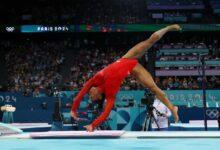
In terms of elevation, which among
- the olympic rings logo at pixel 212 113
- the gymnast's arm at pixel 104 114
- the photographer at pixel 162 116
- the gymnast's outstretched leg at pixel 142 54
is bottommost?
the olympic rings logo at pixel 212 113

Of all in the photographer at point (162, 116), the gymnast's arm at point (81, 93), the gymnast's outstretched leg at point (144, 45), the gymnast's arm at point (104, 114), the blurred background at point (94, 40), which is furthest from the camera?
the blurred background at point (94, 40)

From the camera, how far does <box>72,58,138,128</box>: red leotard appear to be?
17.3 ft

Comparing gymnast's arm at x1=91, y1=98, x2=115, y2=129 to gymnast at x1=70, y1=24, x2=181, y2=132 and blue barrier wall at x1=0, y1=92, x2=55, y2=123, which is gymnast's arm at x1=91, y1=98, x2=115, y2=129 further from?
A: blue barrier wall at x1=0, y1=92, x2=55, y2=123

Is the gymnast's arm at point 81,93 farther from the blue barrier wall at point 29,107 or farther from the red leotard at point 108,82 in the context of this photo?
the blue barrier wall at point 29,107

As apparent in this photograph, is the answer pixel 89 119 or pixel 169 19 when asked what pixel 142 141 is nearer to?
pixel 89 119

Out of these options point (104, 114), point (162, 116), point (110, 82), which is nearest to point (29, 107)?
point (162, 116)

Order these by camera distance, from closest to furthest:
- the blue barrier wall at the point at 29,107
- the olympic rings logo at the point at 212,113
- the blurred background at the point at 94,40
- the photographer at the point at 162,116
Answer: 1. the photographer at the point at 162,116
2. the olympic rings logo at the point at 212,113
3. the blue barrier wall at the point at 29,107
4. the blurred background at the point at 94,40

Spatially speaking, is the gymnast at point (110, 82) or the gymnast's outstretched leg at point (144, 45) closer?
the gymnast at point (110, 82)

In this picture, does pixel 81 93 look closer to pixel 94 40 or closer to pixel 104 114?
pixel 104 114

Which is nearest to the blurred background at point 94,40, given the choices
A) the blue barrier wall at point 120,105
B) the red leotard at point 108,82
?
the blue barrier wall at point 120,105

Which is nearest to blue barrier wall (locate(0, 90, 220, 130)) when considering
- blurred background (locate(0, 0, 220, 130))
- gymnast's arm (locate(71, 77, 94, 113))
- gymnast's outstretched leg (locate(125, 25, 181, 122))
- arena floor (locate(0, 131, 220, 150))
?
blurred background (locate(0, 0, 220, 130))

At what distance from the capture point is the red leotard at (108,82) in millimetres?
5266

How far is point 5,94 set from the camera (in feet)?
53.7

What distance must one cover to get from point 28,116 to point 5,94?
3672 millimetres
